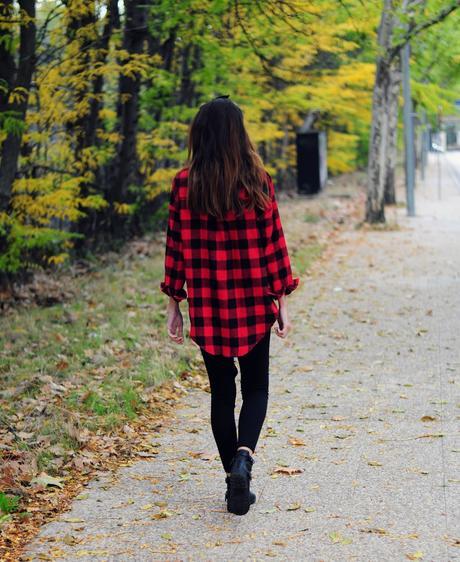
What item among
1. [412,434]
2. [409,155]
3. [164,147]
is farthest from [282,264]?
[409,155]

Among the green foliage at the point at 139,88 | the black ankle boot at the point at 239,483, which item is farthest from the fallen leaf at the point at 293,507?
the green foliage at the point at 139,88

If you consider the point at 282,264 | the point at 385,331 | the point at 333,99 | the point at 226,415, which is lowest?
the point at 385,331

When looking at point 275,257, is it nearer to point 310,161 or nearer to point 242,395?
point 242,395

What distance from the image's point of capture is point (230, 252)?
4418 millimetres

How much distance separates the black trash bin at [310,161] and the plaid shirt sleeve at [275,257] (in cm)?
2600

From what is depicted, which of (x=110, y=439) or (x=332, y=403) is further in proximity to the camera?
(x=332, y=403)

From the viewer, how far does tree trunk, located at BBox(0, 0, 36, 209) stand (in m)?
10.5

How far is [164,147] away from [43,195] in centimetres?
609

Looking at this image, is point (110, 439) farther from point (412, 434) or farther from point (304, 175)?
point (304, 175)

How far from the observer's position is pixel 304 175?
3112 centimetres

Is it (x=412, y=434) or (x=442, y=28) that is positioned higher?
(x=442, y=28)

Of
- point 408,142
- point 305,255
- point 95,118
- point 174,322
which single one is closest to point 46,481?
point 174,322

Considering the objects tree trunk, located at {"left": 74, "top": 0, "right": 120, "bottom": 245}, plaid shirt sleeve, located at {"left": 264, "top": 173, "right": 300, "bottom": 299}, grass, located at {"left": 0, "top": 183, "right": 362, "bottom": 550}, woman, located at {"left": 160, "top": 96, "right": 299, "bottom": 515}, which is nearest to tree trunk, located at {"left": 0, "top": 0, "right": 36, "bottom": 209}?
tree trunk, located at {"left": 74, "top": 0, "right": 120, "bottom": 245}

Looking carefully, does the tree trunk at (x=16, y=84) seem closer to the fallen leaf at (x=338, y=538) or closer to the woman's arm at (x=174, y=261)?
the woman's arm at (x=174, y=261)
